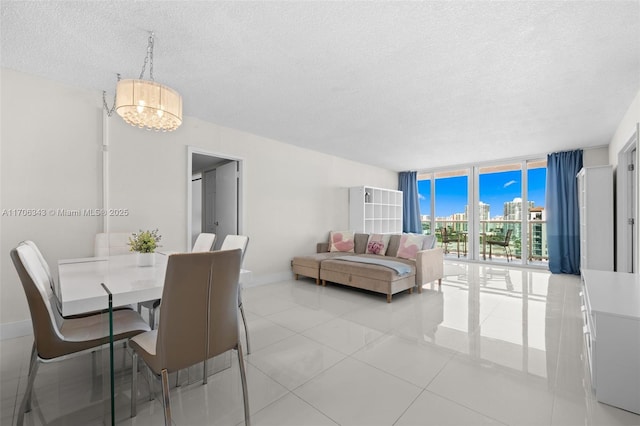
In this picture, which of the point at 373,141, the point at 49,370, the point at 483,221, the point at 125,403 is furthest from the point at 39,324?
the point at 483,221

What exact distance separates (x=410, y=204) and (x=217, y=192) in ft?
17.0

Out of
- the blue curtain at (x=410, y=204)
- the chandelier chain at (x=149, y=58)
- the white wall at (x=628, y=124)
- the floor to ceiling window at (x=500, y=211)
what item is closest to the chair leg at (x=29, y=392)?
the chandelier chain at (x=149, y=58)

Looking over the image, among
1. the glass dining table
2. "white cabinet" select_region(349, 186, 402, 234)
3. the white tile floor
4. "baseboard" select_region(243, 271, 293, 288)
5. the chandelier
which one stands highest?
the chandelier

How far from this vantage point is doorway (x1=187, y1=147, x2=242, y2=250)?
382cm

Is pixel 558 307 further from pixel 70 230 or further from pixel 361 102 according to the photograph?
pixel 70 230

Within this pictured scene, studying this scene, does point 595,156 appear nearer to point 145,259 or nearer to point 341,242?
point 341,242

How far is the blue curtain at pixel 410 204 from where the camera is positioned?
25.0ft

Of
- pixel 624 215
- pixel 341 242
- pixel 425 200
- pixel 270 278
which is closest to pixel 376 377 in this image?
pixel 270 278

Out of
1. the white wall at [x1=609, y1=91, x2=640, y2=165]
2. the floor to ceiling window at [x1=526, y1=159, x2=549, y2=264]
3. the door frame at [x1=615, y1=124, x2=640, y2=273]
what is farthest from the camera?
the floor to ceiling window at [x1=526, y1=159, x2=549, y2=264]

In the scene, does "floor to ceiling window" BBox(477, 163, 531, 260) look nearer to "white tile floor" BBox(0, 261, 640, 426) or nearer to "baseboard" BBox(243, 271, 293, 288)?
"white tile floor" BBox(0, 261, 640, 426)

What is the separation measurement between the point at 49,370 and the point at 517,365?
10.3 feet

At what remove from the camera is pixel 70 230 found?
9.16 feet

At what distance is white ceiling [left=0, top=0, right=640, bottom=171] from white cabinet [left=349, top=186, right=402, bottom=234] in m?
2.47

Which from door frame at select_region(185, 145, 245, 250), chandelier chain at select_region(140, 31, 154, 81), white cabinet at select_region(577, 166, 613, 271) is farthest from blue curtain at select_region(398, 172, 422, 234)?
chandelier chain at select_region(140, 31, 154, 81)
